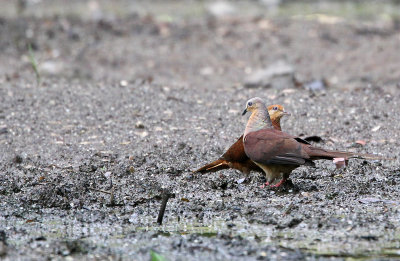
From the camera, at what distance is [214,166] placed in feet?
21.0

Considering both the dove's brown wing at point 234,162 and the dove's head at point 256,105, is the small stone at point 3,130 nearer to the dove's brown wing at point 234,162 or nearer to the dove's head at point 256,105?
the dove's brown wing at point 234,162

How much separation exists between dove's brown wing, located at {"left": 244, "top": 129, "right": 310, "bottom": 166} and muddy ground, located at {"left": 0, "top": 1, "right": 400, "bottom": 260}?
32cm

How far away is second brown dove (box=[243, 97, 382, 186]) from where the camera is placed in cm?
575

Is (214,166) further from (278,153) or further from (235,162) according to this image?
(278,153)

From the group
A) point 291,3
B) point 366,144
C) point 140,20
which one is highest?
point 291,3

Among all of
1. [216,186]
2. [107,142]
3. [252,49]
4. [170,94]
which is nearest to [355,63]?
[252,49]

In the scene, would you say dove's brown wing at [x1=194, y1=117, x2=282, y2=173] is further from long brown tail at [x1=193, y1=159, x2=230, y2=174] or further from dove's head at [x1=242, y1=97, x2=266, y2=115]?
dove's head at [x1=242, y1=97, x2=266, y2=115]

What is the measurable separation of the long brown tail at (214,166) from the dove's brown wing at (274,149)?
1.14ft

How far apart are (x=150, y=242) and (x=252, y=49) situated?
9.30m

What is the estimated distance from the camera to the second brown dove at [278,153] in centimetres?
Result: 575

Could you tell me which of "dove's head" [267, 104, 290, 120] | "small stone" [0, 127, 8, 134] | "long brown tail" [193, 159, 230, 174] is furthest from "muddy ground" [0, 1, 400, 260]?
"dove's head" [267, 104, 290, 120]

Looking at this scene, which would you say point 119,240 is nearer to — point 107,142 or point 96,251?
point 96,251

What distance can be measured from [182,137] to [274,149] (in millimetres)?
2124

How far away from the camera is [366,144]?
762cm
